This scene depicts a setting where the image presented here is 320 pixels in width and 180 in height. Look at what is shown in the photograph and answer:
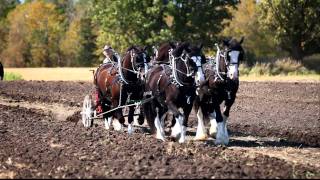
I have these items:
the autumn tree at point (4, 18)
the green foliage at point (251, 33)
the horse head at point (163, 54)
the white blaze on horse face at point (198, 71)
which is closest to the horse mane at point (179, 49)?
the white blaze on horse face at point (198, 71)

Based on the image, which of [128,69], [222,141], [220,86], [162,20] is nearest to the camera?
[222,141]

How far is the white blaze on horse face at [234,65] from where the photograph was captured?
1296 centimetres

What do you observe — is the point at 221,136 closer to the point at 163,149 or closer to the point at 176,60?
the point at 176,60

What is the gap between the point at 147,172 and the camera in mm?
8477

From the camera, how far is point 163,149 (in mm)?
10922

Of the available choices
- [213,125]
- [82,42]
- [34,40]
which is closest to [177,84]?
[213,125]

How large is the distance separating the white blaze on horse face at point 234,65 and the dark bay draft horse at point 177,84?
0.70 meters

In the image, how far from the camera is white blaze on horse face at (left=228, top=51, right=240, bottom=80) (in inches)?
510

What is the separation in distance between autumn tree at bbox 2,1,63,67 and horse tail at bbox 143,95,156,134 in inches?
2663

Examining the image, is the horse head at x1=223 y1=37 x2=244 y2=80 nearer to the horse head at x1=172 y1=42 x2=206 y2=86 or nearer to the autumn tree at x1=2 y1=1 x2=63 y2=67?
the horse head at x1=172 y1=42 x2=206 y2=86

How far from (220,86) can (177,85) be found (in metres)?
1.23

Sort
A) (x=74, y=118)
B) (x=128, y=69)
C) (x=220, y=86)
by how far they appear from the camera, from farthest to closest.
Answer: (x=74, y=118)
(x=128, y=69)
(x=220, y=86)

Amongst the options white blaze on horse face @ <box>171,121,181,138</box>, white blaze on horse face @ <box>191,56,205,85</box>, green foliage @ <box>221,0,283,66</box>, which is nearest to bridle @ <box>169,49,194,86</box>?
white blaze on horse face @ <box>191,56,205,85</box>

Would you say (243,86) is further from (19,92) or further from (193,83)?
(193,83)
